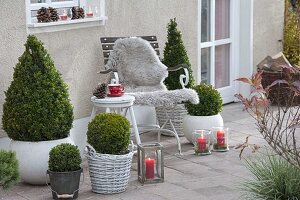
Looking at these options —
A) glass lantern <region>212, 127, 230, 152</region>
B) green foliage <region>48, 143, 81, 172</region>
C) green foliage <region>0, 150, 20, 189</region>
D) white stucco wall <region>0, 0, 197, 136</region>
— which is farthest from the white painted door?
green foliage <region>0, 150, 20, 189</region>

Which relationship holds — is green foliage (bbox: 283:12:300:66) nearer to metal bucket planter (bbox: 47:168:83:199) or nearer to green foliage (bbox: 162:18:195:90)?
green foliage (bbox: 162:18:195:90)

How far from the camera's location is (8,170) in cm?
460

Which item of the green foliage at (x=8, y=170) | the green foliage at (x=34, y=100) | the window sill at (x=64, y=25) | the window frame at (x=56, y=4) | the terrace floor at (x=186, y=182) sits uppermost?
the window frame at (x=56, y=4)

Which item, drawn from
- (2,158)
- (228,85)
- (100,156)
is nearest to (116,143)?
(100,156)

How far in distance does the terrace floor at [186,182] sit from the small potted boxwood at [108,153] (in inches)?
3.8

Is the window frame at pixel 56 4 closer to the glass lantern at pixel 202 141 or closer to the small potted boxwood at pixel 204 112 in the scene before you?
the small potted boxwood at pixel 204 112

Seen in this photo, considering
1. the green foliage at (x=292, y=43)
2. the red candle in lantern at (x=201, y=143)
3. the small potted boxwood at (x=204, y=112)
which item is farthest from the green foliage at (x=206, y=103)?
the green foliage at (x=292, y=43)

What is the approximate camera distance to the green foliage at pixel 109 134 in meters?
5.59

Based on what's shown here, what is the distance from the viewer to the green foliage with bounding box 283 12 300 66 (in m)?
9.85

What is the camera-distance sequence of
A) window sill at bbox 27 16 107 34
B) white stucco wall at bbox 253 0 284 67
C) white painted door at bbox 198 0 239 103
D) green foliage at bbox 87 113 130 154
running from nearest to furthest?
1. green foliage at bbox 87 113 130 154
2. window sill at bbox 27 16 107 34
3. white painted door at bbox 198 0 239 103
4. white stucco wall at bbox 253 0 284 67

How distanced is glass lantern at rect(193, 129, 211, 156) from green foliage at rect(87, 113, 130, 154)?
1271 mm

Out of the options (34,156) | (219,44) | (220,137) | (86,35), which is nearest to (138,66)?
(86,35)

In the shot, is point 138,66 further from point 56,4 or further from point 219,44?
point 219,44

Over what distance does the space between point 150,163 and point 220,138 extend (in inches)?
49.1
